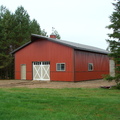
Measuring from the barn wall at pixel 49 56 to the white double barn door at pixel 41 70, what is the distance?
0.47m

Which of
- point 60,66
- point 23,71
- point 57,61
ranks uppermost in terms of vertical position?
point 57,61

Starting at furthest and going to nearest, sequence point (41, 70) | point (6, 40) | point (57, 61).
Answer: point (6, 40), point (41, 70), point (57, 61)

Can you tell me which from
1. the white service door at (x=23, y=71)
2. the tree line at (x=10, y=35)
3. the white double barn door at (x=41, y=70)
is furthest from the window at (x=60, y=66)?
the tree line at (x=10, y=35)

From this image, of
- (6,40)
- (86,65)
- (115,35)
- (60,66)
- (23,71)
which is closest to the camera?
(115,35)

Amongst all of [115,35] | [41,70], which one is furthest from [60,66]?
[115,35]

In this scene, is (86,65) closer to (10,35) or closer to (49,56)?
(49,56)

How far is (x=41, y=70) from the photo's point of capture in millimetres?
21719

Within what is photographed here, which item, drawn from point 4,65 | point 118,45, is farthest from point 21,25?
point 118,45

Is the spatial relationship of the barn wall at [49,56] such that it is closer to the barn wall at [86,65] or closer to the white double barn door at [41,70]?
the white double barn door at [41,70]

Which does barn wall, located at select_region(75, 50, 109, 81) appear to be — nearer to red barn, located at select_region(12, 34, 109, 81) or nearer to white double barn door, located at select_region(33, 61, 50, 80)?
red barn, located at select_region(12, 34, 109, 81)

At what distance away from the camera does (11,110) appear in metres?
5.95

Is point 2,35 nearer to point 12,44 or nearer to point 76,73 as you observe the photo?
point 12,44

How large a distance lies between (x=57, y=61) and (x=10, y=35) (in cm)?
1229

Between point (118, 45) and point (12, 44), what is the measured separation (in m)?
21.7
